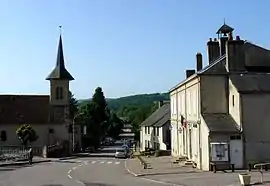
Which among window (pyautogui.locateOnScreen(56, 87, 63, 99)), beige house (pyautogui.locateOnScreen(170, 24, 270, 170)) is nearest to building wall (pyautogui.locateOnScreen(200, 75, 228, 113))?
beige house (pyautogui.locateOnScreen(170, 24, 270, 170))

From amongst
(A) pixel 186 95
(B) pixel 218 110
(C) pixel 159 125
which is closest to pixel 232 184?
(B) pixel 218 110

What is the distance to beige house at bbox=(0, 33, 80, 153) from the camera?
281 feet

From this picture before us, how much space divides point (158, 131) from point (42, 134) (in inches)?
722

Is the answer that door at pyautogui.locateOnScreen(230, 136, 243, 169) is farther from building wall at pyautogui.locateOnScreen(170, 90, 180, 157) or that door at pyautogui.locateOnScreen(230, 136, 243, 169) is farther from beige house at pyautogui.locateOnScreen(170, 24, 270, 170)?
building wall at pyautogui.locateOnScreen(170, 90, 180, 157)

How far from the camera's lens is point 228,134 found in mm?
38531

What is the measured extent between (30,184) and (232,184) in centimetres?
1201

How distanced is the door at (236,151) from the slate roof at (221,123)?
71 cm

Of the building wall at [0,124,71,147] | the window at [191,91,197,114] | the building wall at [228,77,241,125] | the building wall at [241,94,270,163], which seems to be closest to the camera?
the building wall at [241,94,270,163]

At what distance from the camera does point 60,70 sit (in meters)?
89.0

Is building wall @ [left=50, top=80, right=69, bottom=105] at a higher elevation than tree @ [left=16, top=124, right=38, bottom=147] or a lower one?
higher

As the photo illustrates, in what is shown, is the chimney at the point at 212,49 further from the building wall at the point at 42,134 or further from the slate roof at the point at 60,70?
the slate roof at the point at 60,70

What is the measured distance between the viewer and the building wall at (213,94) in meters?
41.7

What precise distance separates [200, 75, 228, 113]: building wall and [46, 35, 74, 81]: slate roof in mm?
48666

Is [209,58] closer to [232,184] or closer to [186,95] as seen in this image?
[186,95]
